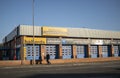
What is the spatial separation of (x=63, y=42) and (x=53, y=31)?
3456 mm

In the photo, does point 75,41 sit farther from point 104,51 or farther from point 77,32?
point 104,51

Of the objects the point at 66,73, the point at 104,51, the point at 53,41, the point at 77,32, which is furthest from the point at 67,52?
the point at 66,73

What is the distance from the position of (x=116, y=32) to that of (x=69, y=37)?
14.2 meters

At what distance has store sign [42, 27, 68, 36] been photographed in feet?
128

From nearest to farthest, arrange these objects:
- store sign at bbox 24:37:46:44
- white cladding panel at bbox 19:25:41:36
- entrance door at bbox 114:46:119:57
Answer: white cladding panel at bbox 19:25:41:36 < store sign at bbox 24:37:46:44 < entrance door at bbox 114:46:119:57

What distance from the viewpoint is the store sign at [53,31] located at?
39.1m

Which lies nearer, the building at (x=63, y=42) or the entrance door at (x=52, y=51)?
the building at (x=63, y=42)

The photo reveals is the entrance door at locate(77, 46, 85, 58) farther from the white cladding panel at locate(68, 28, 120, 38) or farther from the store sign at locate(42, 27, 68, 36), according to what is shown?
the store sign at locate(42, 27, 68, 36)

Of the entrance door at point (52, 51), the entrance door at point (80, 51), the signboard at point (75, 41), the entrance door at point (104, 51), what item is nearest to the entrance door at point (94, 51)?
the entrance door at point (104, 51)

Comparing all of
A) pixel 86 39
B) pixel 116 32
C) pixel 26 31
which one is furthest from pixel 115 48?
pixel 26 31

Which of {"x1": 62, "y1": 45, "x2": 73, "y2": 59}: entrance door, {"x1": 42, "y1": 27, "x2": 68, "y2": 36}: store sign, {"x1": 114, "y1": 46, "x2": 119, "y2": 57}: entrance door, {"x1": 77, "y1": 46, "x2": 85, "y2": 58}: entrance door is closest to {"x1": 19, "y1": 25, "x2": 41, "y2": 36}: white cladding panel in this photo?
{"x1": 42, "y1": 27, "x2": 68, "y2": 36}: store sign

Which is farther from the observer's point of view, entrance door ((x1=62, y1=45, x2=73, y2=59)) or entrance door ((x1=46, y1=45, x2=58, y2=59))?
entrance door ((x1=62, y1=45, x2=73, y2=59))

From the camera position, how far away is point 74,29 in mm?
42938

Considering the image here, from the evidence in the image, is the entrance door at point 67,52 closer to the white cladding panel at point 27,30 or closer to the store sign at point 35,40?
the store sign at point 35,40
